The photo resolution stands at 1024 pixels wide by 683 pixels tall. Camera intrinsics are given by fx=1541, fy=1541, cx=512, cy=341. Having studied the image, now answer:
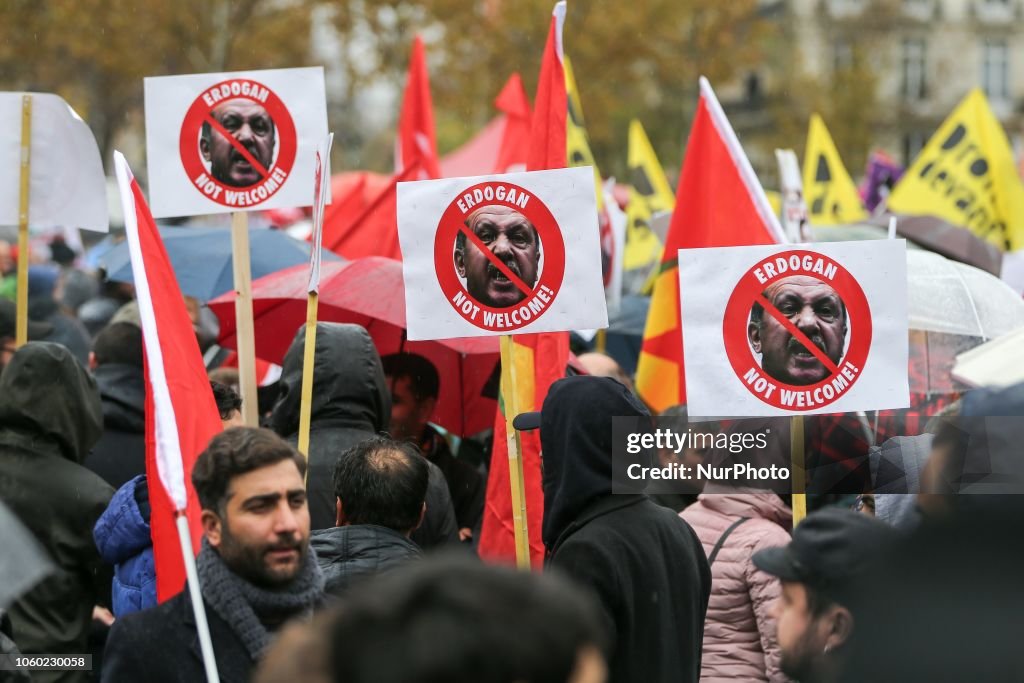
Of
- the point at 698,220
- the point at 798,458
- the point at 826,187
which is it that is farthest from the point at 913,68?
the point at 798,458

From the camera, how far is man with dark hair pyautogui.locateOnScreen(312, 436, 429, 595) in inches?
165

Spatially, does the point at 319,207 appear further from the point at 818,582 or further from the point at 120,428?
the point at 818,582

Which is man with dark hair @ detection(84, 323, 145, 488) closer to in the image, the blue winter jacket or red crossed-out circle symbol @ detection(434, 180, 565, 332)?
the blue winter jacket

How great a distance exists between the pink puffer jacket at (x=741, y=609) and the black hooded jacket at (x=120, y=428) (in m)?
2.26

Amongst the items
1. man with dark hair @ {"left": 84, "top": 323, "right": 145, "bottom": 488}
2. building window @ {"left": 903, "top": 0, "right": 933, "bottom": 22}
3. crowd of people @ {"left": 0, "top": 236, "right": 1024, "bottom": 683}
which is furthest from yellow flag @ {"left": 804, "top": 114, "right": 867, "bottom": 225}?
building window @ {"left": 903, "top": 0, "right": 933, "bottom": 22}

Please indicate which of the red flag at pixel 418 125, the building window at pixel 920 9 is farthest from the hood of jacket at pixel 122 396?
the building window at pixel 920 9

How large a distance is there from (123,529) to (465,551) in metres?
1.00

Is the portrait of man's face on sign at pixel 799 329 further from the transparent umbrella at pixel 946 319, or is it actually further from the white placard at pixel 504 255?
the transparent umbrella at pixel 946 319

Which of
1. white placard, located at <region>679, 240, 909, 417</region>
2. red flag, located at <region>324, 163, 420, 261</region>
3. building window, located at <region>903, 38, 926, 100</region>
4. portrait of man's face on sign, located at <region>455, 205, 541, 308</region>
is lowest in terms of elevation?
white placard, located at <region>679, 240, 909, 417</region>

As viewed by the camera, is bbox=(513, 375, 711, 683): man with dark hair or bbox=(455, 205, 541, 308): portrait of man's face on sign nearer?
bbox=(513, 375, 711, 683): man with dark hair

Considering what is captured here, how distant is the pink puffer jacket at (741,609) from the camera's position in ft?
15.2

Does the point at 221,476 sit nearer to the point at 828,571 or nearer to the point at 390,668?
the point at 828,571

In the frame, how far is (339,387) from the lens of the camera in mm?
5457

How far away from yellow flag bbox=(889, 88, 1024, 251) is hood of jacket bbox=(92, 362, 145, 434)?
256 inches
